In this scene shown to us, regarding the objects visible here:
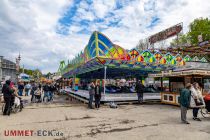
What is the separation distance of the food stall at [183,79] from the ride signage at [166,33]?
16600mm

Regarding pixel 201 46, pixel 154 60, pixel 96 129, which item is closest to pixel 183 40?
pixel 201 46

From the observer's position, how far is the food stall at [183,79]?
10.1 m

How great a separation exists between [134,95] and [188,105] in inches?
266

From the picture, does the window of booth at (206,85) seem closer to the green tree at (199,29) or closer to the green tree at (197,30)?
the green tree at (197,30)

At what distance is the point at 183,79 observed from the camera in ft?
37.1

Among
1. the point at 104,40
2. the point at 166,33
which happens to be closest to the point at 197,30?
the point at 166,33

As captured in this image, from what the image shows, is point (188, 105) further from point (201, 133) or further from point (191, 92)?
point (201, 133)

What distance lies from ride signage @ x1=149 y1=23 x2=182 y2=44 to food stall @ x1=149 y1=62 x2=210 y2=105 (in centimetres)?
1660

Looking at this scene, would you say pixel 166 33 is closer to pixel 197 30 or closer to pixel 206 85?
pixel 197 30

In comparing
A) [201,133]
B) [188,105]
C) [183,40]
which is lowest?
[201,133]

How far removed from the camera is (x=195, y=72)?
32.2 feet

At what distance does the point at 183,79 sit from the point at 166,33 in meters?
19.4

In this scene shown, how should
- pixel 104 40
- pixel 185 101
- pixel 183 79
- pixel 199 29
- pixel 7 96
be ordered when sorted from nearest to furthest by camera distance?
pixel 185 101 → pixel 7 96 → pixel 104 40 → pixel 183 79 → pixel 199 29

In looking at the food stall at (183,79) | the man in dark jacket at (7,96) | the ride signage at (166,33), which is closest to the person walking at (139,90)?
the food stall at (183,79)
